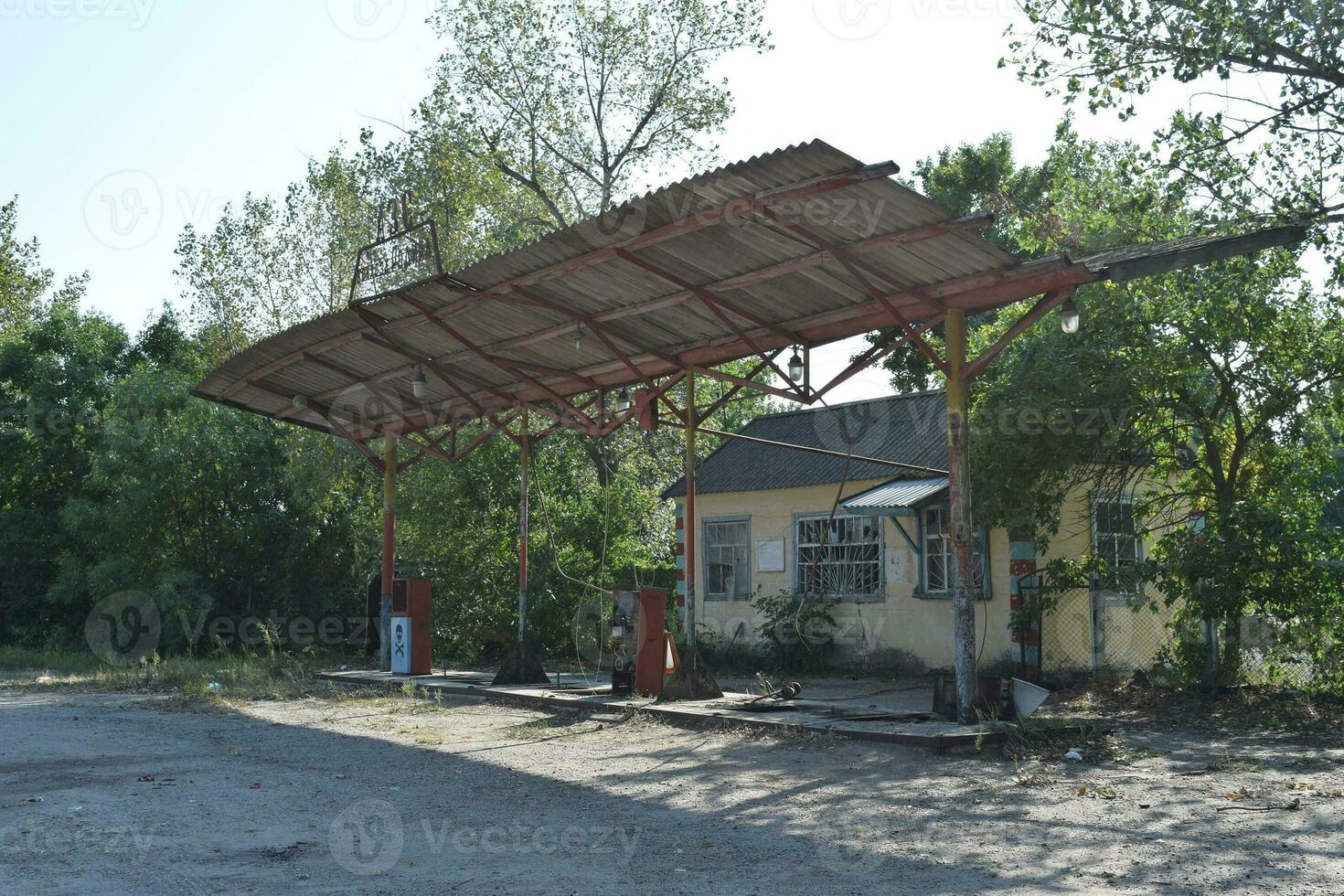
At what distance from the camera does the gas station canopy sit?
9641 mm

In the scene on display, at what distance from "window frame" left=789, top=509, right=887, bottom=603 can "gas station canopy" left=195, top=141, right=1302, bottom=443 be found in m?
4.21

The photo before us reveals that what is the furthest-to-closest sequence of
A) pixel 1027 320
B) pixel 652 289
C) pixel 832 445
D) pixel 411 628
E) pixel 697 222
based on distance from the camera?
pixel 832 445, pixel 411 628, pixel 652 289, pixel 1027 320, pixel 697 222

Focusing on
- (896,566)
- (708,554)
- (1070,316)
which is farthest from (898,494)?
(1070,316)

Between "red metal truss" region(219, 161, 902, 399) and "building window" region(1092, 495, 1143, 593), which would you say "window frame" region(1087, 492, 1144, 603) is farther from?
"red metal truss" region(219, 161, 902, 399)

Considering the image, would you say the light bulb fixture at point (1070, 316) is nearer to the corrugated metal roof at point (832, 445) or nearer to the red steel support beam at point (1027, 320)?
the red steel support beam at point (1027, 320)

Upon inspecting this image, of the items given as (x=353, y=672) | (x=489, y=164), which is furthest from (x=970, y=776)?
(x=489, y=164)

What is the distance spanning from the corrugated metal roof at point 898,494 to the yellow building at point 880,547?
4 centimetres

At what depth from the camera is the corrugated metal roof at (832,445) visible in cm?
1781

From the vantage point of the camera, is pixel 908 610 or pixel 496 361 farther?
pixel 908 610

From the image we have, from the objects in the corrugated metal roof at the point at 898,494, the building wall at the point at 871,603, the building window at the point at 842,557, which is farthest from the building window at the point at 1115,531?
the building window at the point at 842,557

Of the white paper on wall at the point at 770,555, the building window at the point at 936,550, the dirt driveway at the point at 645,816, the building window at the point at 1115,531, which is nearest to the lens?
the dirt driveway at the point at 645,816

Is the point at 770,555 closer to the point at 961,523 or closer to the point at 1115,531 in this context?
the point at 1115,531

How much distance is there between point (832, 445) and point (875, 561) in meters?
2.67

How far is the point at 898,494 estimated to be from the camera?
16.3m
